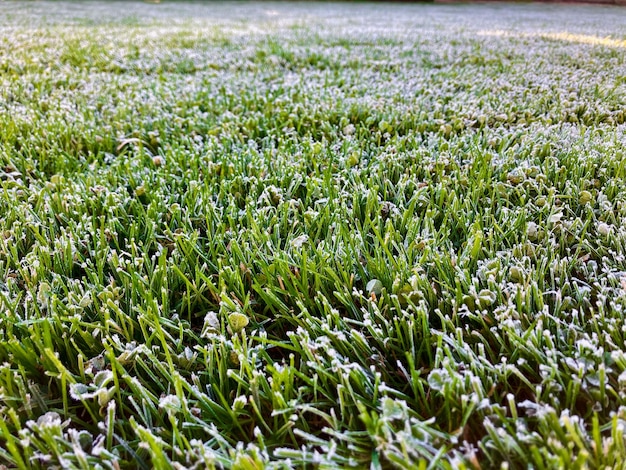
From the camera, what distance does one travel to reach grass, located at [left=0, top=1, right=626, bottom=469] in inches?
25.2

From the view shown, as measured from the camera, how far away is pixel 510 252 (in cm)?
97

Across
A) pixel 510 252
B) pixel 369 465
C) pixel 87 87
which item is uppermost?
pixel 87 87

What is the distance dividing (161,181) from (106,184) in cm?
17

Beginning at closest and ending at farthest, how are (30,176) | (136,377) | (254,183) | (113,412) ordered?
(113,412)
(136,377)
(254,183)
(30,176)

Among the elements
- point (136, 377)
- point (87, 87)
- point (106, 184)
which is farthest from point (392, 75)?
point (136, 377)

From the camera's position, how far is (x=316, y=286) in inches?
36.5

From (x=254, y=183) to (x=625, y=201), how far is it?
3.20 ft

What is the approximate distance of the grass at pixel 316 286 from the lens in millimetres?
641

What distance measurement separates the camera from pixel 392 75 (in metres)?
2.79

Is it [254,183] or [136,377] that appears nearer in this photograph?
[136,377]

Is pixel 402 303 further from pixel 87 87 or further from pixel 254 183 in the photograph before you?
pixel 87 87

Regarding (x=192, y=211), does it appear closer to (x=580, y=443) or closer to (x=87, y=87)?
(x=580, y=443)

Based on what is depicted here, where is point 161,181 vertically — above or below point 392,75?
below

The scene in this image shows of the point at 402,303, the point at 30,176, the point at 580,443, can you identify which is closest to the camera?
the point at 580,443
